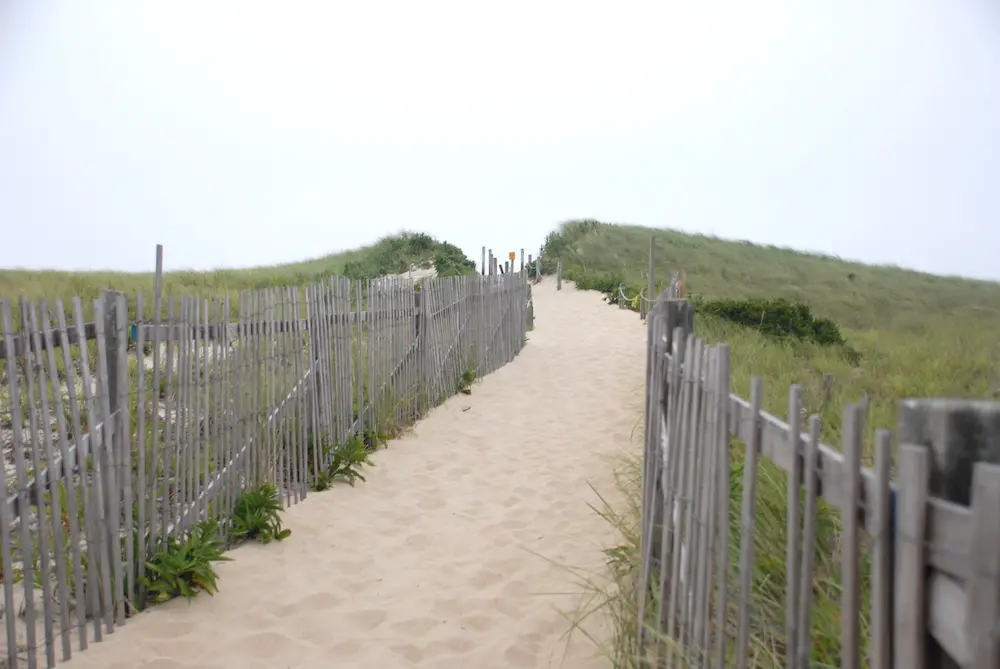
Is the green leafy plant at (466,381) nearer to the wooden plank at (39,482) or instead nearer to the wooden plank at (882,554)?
the wooden plank at (39,482)

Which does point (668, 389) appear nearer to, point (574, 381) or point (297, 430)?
point (297, 430)

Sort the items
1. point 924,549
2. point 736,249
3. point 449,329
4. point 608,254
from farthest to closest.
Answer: point 736,249, point 608,254, point 449,329, point 924,549

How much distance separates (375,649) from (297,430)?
7.98 ft

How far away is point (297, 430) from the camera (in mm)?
5656

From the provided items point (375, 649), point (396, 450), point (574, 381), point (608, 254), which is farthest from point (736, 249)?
point (375, 649)

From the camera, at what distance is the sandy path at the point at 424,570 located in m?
3.48

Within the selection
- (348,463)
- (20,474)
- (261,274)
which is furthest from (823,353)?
(261,274)

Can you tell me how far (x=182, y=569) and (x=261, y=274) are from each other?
784 inches

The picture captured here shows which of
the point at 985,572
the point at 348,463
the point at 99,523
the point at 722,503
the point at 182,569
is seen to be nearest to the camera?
the point at 985,572

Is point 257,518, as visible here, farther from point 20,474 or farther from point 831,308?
point 831,308

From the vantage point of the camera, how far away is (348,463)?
6023 mm

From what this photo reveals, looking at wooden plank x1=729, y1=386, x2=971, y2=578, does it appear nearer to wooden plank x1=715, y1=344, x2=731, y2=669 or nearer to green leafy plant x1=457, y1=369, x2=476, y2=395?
wooden plank x1=715, y1=344, x2=731, y2=669

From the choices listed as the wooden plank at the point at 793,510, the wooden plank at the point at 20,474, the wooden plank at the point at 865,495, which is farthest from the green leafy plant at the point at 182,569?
the wooden plank at the point at 793,510

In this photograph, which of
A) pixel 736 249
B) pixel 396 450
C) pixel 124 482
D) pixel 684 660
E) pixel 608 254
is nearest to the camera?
pixel 684 660
